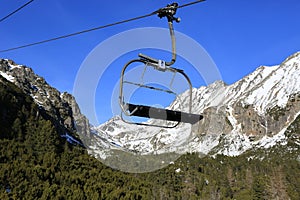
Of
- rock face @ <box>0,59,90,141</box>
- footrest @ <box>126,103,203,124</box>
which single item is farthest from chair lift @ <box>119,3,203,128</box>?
rock face @ <box>0,59,90,141</box>

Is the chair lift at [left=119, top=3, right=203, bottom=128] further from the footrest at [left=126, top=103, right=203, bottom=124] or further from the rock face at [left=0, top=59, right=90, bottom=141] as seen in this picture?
the rock face at [left=0, top=59, right=90, bottom=141]

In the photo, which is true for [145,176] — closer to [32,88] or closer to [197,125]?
[32,88]

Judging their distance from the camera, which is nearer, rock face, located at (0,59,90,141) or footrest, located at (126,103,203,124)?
footrest, located at (126,103,203,124)

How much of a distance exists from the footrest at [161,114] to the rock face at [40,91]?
397 ft

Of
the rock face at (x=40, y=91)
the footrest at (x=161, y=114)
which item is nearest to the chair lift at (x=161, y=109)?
the footrest at (x=161, y=114)

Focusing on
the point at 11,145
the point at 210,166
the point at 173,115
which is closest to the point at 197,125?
the point at 173,115

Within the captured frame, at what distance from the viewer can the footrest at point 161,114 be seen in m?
4.98

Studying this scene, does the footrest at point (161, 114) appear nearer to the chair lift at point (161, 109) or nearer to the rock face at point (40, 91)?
the chair lift at point (161, 109)

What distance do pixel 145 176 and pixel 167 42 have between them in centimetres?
8835

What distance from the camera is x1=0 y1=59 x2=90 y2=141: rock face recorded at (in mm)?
130375

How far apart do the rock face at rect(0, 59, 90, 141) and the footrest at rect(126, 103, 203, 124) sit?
397ft

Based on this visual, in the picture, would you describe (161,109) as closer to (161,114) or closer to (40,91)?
(161,114)

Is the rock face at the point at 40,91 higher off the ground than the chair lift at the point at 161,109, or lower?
higher

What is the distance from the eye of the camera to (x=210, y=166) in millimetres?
145000
